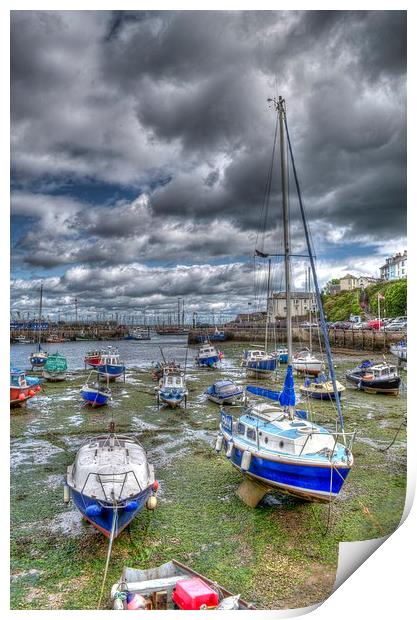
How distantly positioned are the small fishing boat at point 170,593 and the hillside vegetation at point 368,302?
12.1 metres

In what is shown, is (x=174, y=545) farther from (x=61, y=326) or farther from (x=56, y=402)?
(x=61, y=326)

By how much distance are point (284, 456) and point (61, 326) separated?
71411mm

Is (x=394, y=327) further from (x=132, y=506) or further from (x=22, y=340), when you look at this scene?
(x=22, y=340)


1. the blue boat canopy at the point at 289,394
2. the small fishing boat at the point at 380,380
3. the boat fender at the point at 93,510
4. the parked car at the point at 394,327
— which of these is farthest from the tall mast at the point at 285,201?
the parked car at the point at 394,327

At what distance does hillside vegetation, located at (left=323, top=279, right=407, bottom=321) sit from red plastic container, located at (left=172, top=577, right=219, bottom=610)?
12192 mm

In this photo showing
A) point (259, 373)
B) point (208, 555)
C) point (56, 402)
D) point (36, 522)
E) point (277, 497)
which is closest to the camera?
point (208, 555)

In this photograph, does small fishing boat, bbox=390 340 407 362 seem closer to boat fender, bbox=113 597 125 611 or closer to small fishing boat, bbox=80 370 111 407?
small fishing boat, bbox=80 370 111 407

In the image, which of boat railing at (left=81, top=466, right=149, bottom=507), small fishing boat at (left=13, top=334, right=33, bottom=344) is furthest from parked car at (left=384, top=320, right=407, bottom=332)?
small fishing boat at (left=13, top=334, right=33, bottom=344)

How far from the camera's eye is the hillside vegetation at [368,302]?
A: 18031 mm

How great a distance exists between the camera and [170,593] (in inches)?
183

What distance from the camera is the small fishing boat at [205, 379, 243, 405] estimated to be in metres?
15.4

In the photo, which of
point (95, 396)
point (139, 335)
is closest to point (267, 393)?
point (95, 396)
